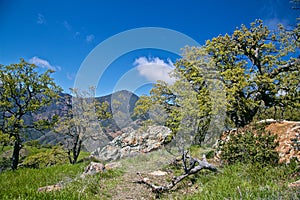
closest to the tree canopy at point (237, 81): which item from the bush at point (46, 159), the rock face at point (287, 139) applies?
the rock face at point (287, 139)

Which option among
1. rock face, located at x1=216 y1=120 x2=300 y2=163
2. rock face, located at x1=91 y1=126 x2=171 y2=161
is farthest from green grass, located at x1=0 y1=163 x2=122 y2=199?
rock face, located at x1=91 y1=126 x2=171 y2=161

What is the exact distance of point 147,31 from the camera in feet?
61.1

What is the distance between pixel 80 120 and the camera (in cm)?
2128

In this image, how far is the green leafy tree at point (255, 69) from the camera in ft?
39.3

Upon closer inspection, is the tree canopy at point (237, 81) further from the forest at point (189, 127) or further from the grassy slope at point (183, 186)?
the grassy slope at point (183, 186)

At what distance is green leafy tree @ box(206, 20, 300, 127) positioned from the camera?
12.0 meters

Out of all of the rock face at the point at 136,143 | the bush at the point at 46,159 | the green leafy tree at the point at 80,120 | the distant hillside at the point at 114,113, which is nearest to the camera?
the rock face at the point at 136,143

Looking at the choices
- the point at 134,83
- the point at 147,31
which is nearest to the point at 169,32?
the point at 147,31

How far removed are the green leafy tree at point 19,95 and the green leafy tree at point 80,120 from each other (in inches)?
138

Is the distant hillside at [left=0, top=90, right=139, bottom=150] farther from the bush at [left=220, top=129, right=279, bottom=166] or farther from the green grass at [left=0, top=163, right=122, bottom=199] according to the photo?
the bush at [left=220, top=129, right=279, bottom=166]

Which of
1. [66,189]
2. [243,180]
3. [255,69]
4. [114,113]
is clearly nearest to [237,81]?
[255,69]

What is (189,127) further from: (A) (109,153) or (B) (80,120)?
(B) (80,120)

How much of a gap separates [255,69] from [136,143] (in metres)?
10.6

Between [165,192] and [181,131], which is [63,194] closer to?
[165,192]
